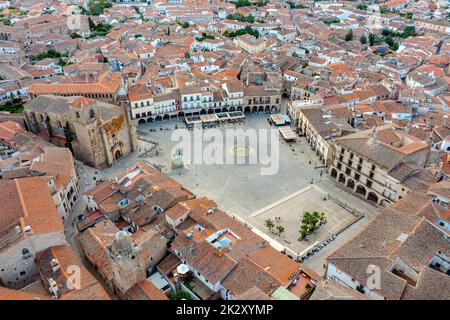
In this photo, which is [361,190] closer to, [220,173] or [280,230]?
[280,230]

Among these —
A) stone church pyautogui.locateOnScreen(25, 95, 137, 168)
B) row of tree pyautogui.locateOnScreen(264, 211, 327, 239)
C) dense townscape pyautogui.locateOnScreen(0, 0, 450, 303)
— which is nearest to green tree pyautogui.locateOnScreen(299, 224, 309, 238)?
row of tree pyautogui.locateOnScreen(264, 211, 327, 239)

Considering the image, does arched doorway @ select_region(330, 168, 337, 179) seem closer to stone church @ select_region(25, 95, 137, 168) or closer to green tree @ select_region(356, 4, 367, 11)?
stone church @ select_region(25, 95, 137, 168)

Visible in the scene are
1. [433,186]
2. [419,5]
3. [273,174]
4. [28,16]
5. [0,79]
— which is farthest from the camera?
[419,5]

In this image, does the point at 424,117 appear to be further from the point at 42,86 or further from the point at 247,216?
the point at 42,86

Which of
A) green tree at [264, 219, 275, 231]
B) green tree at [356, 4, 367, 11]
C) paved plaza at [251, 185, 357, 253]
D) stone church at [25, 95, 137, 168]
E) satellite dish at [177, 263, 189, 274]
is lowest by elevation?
paved plaza at [251, 185, 357, 253]

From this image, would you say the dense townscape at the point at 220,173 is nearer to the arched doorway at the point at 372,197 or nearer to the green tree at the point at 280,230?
the arched doorway at the point at 372,197
